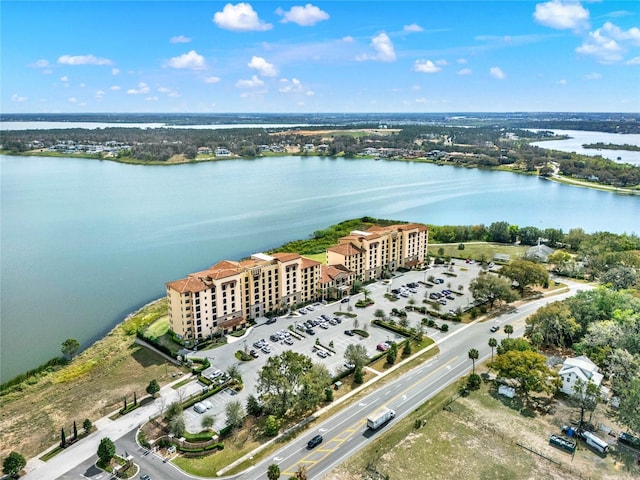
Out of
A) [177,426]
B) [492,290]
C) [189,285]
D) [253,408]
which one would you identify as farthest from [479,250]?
[177,426]

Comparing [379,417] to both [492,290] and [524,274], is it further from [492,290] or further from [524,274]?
[524,274]

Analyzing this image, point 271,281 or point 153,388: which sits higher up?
point 271,281

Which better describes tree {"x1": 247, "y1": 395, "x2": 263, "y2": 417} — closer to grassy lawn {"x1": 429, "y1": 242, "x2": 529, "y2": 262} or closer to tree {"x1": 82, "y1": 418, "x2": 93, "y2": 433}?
tree {"x1": 82, "y1": 418, "x2": 93, "y2": 433}

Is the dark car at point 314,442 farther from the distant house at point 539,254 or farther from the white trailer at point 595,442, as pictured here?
the distant house at point 539,254

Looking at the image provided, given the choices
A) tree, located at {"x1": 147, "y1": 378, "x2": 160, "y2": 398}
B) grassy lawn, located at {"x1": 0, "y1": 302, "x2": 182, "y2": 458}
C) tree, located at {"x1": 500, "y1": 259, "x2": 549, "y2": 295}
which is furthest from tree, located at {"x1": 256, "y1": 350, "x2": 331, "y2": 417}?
tree, located at {"x1": 500, "y1": 259, "x2": 549, "y2": 295}

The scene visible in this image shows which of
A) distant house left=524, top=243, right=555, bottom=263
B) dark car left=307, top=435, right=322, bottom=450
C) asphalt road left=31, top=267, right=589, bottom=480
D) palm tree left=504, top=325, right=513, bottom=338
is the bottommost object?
asphalt road left=31, top=267, right=589, bottom=480

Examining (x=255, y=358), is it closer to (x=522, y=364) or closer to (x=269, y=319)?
(x=269, y=319)

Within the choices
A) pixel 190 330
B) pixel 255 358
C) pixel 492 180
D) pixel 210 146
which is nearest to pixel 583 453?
pixel 255 358
